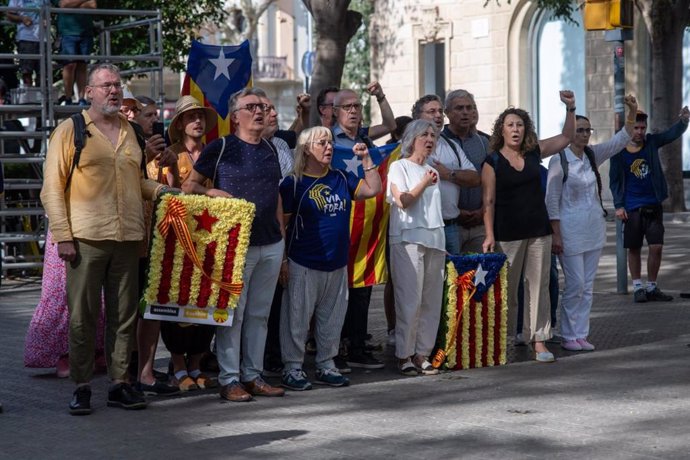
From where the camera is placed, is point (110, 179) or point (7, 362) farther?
point (7, 362)

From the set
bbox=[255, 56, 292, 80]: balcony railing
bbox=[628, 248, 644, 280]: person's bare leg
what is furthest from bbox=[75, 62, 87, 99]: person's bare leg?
bbox=[255, 56, 292, 80]: balcony railing

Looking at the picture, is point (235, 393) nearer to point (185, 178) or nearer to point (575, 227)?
point (185, 178)

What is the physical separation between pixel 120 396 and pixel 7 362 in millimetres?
2306

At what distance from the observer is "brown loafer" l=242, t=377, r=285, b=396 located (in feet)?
28.4

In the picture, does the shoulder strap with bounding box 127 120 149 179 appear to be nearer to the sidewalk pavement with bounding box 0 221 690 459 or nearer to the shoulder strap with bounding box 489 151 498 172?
the sidewalk pavement with bounding box 0 221 690 459

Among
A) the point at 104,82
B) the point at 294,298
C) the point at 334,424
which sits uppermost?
the point at 104,82

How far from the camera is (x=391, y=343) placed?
422 inches

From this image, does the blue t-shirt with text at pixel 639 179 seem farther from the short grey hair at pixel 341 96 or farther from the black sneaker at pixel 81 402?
the black sneaker at pixel 81 402

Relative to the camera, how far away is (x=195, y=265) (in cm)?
848

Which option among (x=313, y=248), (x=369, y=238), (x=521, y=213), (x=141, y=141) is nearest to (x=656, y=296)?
(x=521, y=213)

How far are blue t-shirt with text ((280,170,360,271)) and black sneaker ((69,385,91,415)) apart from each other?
5.43 feet

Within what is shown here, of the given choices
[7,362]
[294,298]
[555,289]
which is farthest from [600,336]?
[7,362]

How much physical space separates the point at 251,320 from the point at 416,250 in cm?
134

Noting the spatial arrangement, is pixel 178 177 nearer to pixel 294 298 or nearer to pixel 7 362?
pixel 294 298
